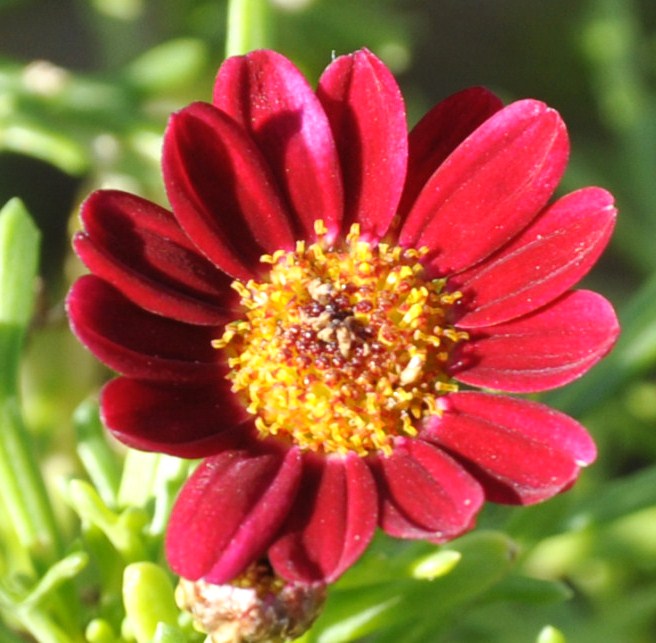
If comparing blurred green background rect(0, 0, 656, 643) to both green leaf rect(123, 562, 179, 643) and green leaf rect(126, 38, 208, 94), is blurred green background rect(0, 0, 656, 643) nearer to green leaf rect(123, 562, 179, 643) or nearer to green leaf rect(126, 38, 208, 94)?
green leaf rect(126, 38, 208, 94)

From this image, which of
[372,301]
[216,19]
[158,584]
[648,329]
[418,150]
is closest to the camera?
[158,584]

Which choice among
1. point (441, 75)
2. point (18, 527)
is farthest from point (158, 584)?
point (441, 75)

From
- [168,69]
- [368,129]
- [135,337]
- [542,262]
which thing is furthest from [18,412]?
[168,69]

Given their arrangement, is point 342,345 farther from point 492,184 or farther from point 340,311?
point 492,184

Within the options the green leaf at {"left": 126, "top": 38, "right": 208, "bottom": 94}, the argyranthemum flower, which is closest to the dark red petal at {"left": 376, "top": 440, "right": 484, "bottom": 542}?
the argyranthemum flower

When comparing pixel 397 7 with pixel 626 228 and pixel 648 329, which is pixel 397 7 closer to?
pixel 626 228

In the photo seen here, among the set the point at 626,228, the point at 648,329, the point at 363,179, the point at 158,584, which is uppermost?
the point at 363,179

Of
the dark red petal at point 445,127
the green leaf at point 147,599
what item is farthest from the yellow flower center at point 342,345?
the green leaf at point 147,599
